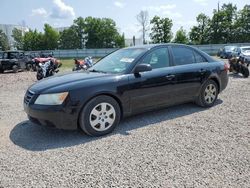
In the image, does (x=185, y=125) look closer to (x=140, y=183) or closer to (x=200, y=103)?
(x=200, y=103)

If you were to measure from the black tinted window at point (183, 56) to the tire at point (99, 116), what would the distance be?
71.2 inches

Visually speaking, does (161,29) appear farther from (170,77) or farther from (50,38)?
(170,77)

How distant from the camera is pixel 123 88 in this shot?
15.9ft

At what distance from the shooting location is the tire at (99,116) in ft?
14.8

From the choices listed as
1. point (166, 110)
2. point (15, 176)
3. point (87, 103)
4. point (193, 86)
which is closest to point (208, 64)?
point (193, 86)

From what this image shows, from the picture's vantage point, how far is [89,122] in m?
4.55

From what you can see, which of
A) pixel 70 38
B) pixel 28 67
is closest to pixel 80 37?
pixel 70 38

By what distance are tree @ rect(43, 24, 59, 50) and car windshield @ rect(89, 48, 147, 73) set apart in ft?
206

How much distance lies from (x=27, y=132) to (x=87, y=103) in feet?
4.42

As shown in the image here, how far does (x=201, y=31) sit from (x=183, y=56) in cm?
5127

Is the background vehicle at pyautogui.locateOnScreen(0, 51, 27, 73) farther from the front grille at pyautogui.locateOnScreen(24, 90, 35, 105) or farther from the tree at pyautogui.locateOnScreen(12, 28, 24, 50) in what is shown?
the tree at pyautogui.locateOnScreen(12, 28, 24, 50)

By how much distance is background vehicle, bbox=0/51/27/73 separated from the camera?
694 inches

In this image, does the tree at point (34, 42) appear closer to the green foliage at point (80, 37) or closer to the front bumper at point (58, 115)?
the green foliage at point (80, 37)

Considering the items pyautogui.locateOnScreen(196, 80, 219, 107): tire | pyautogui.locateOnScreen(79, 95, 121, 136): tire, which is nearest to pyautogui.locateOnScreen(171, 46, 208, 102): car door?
pyautogui.locateOnScreen(196, 80, 219, 107): tire
